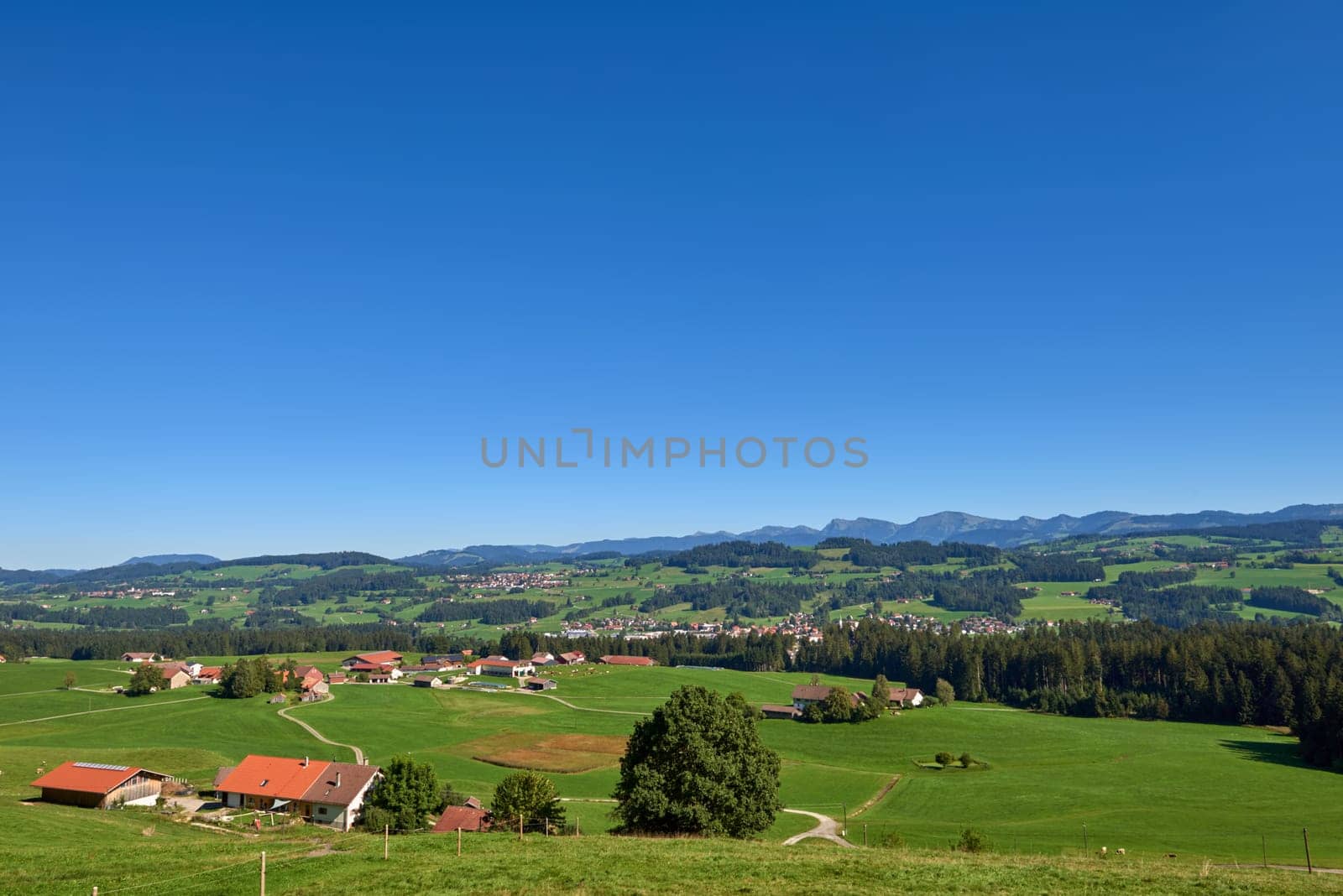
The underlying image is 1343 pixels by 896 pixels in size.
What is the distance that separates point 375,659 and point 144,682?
51.6 metres

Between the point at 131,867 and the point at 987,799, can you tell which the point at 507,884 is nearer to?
the point at 131,867

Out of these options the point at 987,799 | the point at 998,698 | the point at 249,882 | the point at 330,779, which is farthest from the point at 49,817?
the point at 998,698

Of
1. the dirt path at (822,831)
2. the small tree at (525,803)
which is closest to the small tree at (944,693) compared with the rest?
the dirt path at (822,831)

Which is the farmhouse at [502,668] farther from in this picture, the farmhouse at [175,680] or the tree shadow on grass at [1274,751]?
the tree shadow on grass at [1274,751]

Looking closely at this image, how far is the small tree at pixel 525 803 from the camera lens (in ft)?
165

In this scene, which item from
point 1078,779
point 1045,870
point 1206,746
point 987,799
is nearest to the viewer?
point 1045,870

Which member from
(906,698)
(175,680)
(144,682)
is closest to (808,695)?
(906,698)

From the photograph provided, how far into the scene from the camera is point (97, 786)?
59875mm

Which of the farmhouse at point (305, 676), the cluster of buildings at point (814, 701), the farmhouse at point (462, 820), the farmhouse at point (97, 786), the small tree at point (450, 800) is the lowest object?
the cluster of buildings at point (814, 701)

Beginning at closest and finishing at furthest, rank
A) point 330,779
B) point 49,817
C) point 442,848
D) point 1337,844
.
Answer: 1. point 442,848
2. point 49,817
3. point 1337,844
4. point 330,779

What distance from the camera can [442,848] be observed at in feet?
99.1

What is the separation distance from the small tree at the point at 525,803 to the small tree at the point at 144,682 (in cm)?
11850

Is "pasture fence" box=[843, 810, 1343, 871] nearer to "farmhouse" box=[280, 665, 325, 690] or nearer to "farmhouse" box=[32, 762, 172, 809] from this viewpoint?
"farmhouse" box=[32, 762, 172, 809]

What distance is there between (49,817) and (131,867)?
25.2m
